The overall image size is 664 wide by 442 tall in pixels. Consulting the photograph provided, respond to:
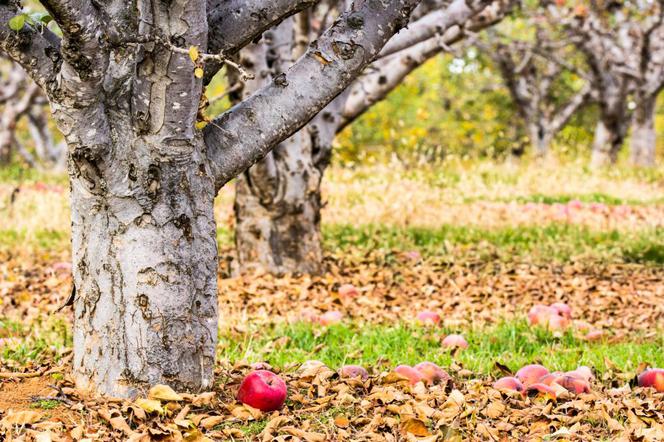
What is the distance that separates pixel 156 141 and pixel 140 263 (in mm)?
420

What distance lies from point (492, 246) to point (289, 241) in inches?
83.7

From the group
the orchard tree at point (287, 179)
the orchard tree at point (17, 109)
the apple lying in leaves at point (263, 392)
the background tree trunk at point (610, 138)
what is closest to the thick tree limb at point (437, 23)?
the orchard tree at point (287, 179)

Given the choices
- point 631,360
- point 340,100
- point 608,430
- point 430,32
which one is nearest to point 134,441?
point 608,430

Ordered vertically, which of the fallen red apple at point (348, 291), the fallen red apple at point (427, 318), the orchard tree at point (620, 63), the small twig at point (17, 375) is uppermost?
the orchard tree at point (620, 63)

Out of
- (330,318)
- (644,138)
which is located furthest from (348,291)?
(644,138)

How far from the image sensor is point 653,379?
10.4 feet

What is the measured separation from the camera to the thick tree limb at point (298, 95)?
9.16 ft

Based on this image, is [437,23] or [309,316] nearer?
[309,316]

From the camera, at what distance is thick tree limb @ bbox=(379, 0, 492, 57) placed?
612cm

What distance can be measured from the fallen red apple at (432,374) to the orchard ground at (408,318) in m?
0.06

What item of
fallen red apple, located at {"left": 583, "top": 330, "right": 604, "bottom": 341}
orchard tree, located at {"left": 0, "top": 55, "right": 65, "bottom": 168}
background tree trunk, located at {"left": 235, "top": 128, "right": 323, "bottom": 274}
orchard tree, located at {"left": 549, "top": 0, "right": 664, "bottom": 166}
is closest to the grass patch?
background tree trunk, located at {"left": 235, "top": 128, "right": 323, "bottom": 274}

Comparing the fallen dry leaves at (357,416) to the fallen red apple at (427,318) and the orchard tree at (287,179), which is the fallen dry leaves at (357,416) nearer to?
the fallen red apple at (427,318)

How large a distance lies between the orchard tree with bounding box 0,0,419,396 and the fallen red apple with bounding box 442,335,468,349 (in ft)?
5.40

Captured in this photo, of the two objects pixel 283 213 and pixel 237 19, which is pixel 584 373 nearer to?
pixel 237 19
